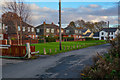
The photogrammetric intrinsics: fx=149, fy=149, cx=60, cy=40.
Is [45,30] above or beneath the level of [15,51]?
above

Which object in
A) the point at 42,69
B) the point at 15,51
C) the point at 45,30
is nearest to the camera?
the point at 42,69

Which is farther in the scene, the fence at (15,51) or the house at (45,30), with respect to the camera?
the house at (45,30)

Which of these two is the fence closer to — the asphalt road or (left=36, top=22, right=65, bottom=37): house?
the asphalt road

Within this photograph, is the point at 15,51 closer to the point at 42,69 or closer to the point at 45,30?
the point at 42,69

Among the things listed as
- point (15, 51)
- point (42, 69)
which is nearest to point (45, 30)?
point (15, 51)

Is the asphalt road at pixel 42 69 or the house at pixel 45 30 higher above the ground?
the house at pixel 45 30

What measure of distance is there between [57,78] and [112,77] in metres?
2.86

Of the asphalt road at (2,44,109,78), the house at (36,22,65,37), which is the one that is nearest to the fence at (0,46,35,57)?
the asphalt road at (2,44,109,78)

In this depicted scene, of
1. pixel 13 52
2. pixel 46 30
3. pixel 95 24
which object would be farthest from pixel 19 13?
pixel 95 24

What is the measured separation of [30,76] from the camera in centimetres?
818

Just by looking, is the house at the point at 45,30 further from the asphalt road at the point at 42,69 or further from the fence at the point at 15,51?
the asphalt road at the point at 42,69

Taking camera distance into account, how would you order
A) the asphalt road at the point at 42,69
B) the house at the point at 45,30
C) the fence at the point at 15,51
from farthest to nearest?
the house at the point at 45,30
the fence at the point at 15,51
the asphalt road at the point at 42,69

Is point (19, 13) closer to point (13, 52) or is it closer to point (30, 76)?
point (13, 52)

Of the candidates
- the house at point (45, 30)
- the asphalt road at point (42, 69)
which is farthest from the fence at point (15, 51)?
the house at point (45, 30)
